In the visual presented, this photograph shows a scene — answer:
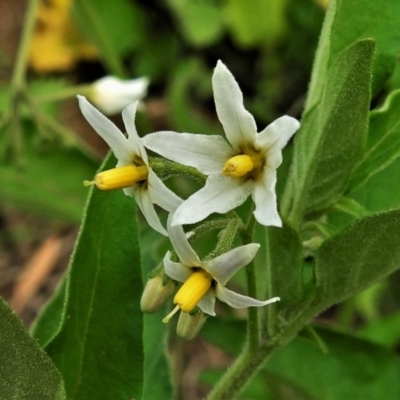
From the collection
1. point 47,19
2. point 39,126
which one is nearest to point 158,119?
point 47,19

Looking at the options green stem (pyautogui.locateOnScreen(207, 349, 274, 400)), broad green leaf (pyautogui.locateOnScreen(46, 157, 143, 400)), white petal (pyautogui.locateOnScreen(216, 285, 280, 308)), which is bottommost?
green stem (pyautogui.locateOnScreen(207, 349, 274, 400))

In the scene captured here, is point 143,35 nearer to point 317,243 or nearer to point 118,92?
point 118,92

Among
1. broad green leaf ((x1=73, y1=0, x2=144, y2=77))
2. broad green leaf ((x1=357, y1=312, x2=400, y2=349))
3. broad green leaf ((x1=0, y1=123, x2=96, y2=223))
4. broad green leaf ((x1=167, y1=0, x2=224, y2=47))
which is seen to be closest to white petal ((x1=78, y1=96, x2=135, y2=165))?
broad green leaf ((x1=357, y1=312, x2=400, y2=349))

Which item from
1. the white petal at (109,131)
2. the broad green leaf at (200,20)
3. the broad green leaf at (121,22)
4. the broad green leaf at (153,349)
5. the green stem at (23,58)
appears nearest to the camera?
the white petal at (109,131)

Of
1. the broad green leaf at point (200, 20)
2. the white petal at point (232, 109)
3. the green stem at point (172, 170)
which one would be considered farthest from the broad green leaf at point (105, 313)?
the broad green leaf at point (200, 20)

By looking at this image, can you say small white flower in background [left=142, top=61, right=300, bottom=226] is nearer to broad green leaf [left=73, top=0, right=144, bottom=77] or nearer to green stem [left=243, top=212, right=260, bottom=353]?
green stem [left=243, top=212, right=260, bottom=353]

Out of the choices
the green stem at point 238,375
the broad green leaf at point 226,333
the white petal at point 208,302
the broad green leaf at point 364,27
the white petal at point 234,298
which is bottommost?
the broad green leaf at point 226,333

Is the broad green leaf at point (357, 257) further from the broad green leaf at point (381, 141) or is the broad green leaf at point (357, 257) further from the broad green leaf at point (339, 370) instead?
the broad green leaf at point (339, 370)
